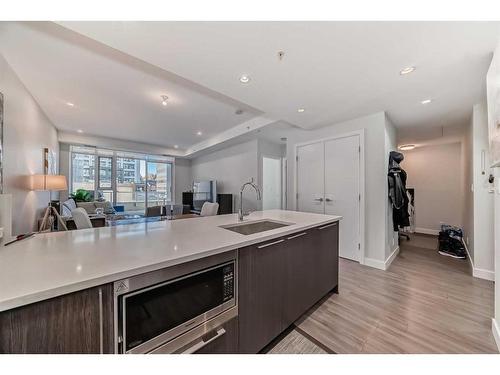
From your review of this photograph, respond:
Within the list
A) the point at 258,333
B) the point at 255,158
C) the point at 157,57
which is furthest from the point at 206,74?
the point at 255,158

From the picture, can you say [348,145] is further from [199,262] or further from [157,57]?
[199,262]

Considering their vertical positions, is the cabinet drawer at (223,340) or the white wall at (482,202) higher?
the white wall at (482,202)

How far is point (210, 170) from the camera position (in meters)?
6.96

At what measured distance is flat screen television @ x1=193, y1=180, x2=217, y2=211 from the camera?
6328 mm

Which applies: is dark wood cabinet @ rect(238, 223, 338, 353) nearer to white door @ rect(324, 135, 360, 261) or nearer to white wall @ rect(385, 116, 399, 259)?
white door @ rect(324, 135, 360, 261)

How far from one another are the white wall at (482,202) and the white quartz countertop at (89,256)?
2.98 metres

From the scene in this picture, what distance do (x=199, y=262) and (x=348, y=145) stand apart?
10.3 feet

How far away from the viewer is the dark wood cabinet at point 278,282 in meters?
1.21

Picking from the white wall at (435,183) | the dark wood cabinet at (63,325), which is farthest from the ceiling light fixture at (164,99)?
the white wall at (435,183)

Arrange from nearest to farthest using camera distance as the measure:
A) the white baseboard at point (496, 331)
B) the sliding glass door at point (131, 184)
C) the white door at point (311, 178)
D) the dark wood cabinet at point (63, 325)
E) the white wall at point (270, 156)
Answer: the dark wood cabinet at point (63, 325)
the white baseboard at point (496, 331)
the white door at point (311, 178)
the white wall at point (270, 156)
the sliding glass door at point (131, 184)

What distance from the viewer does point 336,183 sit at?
3.39 metres

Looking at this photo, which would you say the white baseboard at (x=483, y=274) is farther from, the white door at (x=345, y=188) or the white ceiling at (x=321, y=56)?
the white ceiling at (x=321, y=56)

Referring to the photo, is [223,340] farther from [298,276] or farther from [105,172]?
[105,172]

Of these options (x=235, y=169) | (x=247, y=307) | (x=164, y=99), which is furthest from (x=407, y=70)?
(x=235, y=169)
